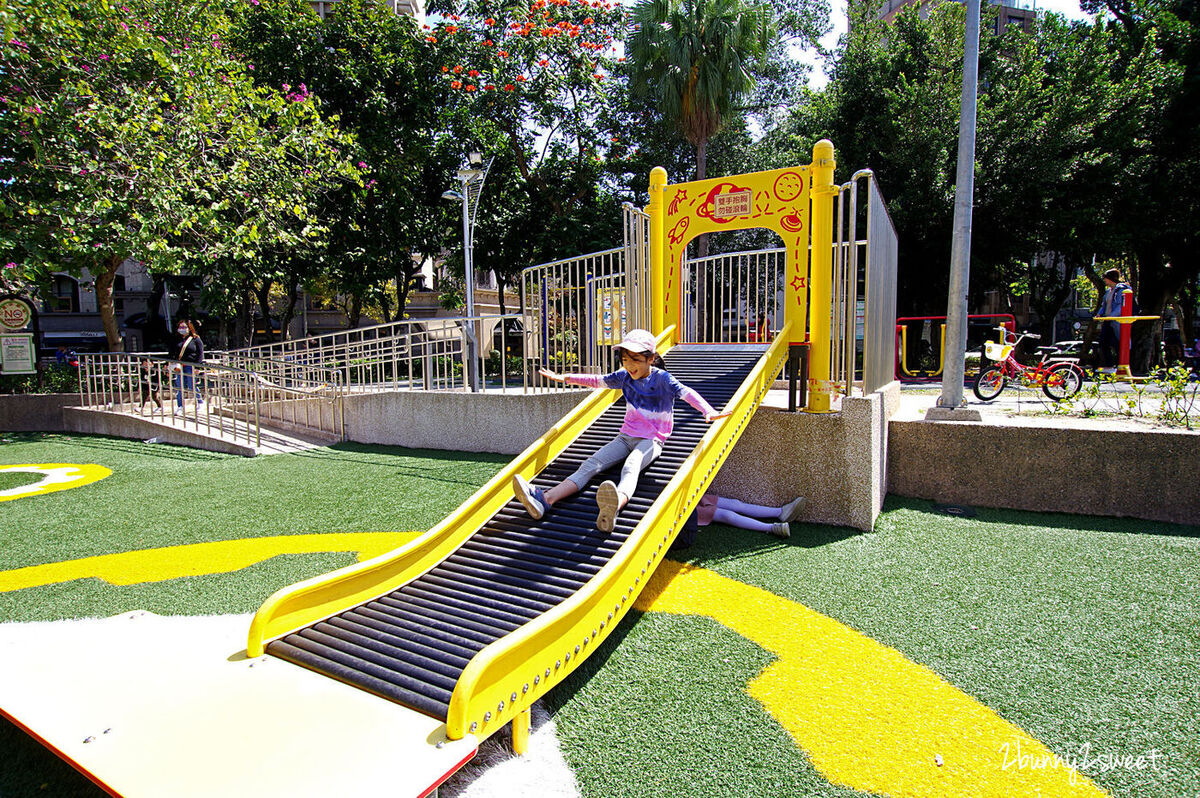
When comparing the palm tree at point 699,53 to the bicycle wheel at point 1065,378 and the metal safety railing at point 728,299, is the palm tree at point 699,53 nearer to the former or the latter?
the metal safety railing at point 728,299

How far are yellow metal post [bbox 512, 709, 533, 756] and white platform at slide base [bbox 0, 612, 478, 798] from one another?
37cm

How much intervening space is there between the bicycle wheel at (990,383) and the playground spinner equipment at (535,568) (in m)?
4.92

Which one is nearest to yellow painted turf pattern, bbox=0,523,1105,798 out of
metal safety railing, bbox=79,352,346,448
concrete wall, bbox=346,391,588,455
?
concrete wall, bbox=346,391,588,455

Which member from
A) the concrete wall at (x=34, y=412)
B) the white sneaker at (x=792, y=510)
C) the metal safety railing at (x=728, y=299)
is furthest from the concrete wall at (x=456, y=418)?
the concrete wall at (x=34, y=412)

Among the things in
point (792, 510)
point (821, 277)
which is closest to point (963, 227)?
point (821, 277)

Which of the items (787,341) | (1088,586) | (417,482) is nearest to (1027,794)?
(1088,586)

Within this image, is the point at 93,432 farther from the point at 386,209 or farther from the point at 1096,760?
the point at 1096,760

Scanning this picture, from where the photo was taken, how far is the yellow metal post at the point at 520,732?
8.90 feet

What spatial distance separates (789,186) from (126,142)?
426 inches

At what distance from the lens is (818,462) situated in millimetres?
5688

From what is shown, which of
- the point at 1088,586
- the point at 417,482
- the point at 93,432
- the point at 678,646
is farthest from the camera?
the point at 93,432

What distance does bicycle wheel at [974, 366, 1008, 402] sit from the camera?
9.18 meters

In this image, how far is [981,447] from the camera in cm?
592

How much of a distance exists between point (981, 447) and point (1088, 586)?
1.92 metres
